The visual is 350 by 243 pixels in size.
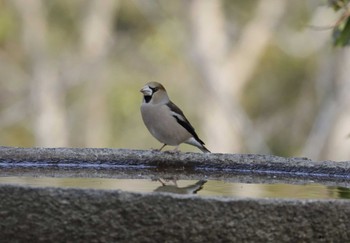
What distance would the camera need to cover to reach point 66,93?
2478 cm

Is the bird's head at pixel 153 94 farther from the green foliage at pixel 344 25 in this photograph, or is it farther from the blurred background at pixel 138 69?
the blurred background at pixel 138 69

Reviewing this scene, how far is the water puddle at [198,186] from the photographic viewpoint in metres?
→ 3.90

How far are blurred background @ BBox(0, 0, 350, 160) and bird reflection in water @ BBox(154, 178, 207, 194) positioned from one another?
1479cm

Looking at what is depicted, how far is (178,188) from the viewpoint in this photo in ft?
12.8

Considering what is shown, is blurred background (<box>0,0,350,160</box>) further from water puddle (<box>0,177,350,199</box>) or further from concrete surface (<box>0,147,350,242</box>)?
concrete surface (<box>0,147,350,242</box>)

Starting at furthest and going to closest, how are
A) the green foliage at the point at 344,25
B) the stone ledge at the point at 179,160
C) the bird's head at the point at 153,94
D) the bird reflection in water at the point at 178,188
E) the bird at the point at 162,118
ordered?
1. the bird's head at the point at 153,94
2. the bird at the point at 162,118
3. the green foliage at the point at 344,25
4. the stone ledge at the point at 179,160
5. the bird reflection in water at the point at 178,188

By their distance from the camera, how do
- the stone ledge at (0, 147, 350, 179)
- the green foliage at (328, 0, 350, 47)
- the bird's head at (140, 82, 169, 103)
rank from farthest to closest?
the bird's head at (140, 82, 169, 103) → the green foliage at (328, 0, 350, 47) → the stone ledge at (0, 147, 350, 179)

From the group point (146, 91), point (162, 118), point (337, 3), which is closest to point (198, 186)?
point (337, 3)

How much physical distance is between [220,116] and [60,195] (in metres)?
15.6

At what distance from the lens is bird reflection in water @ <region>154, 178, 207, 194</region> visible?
381cm

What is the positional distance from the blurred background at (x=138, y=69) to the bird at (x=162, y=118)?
12.9 meters

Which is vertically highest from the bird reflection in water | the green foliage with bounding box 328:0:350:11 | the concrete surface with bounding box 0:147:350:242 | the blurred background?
the blurred background

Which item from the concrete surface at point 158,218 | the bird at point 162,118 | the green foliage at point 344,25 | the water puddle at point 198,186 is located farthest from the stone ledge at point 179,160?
the bird at point 162,118

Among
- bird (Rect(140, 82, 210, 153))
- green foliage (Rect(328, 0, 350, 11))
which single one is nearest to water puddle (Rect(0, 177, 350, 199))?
green foliage (Rect(328, 0, 350, 11))
